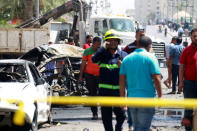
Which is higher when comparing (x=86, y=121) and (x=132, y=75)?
(x=132, y=75)

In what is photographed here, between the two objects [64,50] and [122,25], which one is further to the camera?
[122,25]

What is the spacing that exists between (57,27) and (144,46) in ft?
90.2

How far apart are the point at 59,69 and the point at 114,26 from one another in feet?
28.7

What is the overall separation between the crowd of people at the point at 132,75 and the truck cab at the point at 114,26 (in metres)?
11.0

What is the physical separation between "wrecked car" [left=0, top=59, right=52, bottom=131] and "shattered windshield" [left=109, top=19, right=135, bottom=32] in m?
12.1

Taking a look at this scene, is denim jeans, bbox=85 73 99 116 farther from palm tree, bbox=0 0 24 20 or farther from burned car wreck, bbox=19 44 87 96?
palm tree, bbox=0 0 24 20

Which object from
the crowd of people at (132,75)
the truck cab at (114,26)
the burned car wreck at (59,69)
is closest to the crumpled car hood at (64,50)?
the burned car wreck at (59,69)

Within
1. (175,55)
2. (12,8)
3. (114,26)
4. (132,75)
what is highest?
(12,8)

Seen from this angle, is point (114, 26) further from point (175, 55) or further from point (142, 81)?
point (142, 81)

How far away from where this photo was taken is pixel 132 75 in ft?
22.3

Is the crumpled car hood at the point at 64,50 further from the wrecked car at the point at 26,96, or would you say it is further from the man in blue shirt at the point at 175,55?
the wrecked car at the point at 26,96

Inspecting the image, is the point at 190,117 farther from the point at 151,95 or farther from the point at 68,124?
the point at 68,124

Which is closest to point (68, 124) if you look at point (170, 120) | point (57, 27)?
point (170, 120)

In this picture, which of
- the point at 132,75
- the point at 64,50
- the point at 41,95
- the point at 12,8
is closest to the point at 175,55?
the point at 64,50
